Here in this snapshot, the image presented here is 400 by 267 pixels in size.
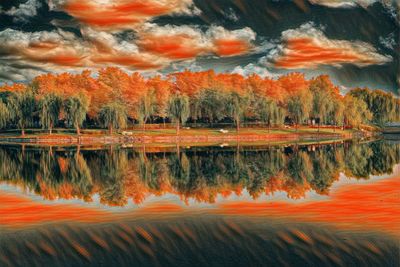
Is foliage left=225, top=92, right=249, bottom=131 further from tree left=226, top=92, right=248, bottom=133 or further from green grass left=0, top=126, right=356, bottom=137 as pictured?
green grass left=0, top=126, right=356, bottom=137

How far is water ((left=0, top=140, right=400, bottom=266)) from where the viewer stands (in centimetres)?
1159

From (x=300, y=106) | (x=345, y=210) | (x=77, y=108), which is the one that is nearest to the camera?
(x=345, y=210)

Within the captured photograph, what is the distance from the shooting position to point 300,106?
68062mm

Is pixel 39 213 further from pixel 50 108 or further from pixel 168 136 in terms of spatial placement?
pixel 168 136

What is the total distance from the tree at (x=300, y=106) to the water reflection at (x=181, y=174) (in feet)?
110

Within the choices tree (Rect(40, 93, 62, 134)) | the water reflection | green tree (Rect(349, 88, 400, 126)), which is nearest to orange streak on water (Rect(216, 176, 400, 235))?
the water reflection

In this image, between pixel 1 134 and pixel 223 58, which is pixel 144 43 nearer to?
pixel 223 58

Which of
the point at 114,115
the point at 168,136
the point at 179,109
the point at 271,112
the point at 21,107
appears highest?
the point at 21,107

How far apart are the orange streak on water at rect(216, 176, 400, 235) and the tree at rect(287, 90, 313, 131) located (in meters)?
49.1

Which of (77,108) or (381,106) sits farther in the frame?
(381,106)

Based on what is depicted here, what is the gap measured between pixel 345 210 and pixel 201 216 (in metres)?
4.23

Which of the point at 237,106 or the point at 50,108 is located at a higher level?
the point at 237,106

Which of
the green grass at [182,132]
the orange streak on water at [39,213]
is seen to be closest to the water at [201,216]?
the orange streak on water at [39,213]

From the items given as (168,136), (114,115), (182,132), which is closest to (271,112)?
(182,132)
